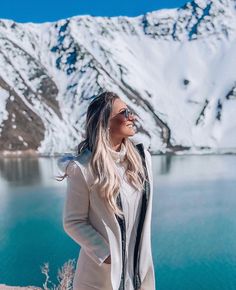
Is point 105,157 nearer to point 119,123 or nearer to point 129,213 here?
point 119,123

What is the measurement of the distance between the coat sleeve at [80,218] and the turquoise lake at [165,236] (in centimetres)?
1390

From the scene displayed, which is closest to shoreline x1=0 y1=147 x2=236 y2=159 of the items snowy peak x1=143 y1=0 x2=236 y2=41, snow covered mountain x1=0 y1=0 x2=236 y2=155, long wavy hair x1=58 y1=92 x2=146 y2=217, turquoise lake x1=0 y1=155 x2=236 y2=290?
snow covered mountain x1=0 y1=0 x2=236 y2=155

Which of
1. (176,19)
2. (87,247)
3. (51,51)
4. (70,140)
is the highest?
(176,19)

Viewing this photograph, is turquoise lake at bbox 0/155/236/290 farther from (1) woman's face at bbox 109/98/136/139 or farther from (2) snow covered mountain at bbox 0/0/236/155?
(2) snow covered mountain at bbox 0/0/236/155

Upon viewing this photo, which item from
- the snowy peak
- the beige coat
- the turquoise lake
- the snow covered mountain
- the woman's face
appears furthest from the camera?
the snowy peak

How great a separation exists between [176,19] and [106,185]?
145m

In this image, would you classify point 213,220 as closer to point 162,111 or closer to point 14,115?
point 14,115

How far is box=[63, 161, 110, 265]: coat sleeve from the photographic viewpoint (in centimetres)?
280

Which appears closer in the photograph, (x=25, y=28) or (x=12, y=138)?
(x=12, y=138)

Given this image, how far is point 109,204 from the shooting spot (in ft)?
9.15

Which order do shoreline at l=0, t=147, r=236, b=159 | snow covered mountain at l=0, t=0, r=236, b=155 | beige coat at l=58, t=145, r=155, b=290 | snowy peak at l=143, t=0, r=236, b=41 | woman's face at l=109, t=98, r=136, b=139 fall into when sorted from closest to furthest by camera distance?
beige coat at l=58, t=145, r=155, b=290 < woman's face at l=109, t=98, r=136, b=139 < shoreline at l=0, t=147, r=236, b=159 < snow covered mountain at l=0, t=0, r=236, b=155 < snowy peak at l=143, t=0, r=236, b=41

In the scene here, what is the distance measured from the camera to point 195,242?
73.0 ft

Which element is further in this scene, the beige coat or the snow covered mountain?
the snow covered mountain

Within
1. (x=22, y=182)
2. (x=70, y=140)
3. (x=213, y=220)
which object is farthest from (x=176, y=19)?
(x=213, y=220)
